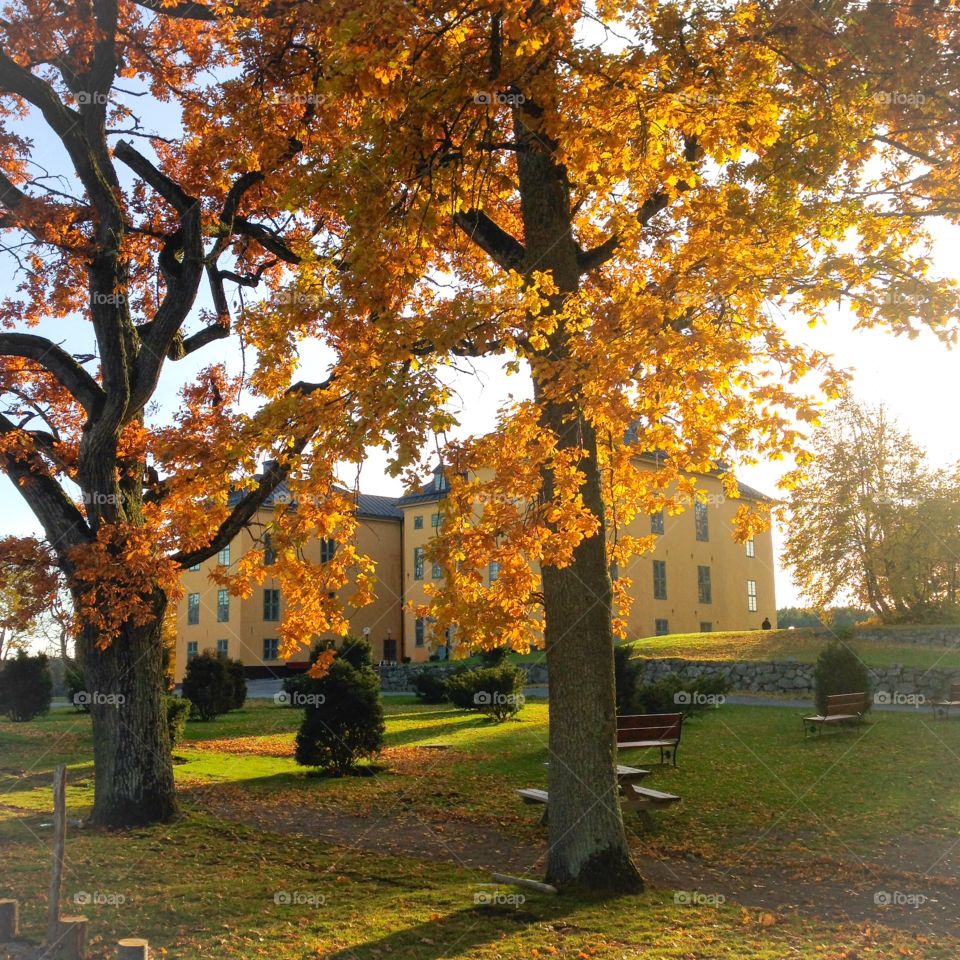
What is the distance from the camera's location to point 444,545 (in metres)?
6.52

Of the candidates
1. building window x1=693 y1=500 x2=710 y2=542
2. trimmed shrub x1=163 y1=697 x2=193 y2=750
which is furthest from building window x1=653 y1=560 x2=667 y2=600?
trimmed shrub x1=163 y1=697 x2=193 y2=750

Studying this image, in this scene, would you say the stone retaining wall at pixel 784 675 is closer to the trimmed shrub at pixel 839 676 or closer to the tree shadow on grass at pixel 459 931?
the trimmed shrub at pixel 839 676

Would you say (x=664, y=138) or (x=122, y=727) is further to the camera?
(x=122, y=727)

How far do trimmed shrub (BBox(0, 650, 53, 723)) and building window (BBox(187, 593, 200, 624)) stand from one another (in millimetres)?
20140

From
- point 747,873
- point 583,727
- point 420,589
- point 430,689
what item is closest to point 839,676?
point 747,873

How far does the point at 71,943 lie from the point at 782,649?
24.6 metres

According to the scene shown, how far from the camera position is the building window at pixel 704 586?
1559 inches

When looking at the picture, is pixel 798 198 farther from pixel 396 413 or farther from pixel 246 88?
pixel 246 88

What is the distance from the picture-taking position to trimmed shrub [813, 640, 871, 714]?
652 inches

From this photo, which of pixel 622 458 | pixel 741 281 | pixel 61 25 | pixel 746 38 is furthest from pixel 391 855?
pixel 61 25

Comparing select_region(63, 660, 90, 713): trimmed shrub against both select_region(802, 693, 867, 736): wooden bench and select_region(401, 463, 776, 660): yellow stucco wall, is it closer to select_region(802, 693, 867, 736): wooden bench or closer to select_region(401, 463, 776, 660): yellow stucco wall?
select_region(401, 463, 776, 660): yellow stucco wall

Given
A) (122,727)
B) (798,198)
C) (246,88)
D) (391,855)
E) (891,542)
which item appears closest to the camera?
(798,198)

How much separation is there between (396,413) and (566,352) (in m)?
2.16

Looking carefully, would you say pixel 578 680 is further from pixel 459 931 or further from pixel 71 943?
pixel 71 943
